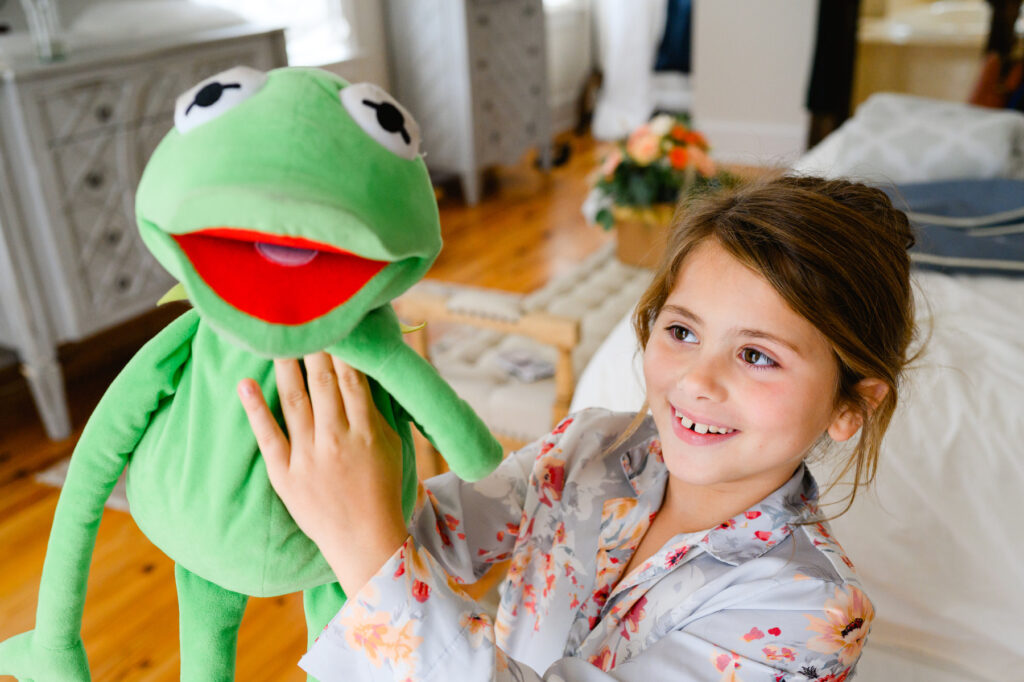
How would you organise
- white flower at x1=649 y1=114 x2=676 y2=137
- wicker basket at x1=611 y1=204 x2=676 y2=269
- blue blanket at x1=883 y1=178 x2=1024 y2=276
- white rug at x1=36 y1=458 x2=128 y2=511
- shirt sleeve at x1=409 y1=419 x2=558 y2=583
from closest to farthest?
shirt sleeve at x1=409 y1=419 x2=558 y2=583 < blue blanket at x1=883 y1=178 x2=1024 y2=276 < white rug at x1=36 y1=458 x2=128 y2=511 < wicker basket at x1=611 y1=204 x2=676 y2=269 < white flower at x1=649 y1=114 x2=676 y2=137

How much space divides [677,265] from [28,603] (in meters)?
1.63

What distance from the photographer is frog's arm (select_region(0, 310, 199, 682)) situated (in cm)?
59

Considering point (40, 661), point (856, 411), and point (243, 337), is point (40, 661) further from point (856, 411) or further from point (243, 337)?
point (856, 411)

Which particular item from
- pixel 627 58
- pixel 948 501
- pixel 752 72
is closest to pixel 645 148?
pixel 948 501

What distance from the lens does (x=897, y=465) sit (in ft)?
4.16

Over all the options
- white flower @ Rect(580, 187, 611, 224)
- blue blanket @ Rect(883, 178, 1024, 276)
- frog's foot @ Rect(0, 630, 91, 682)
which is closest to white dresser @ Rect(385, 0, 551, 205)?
white flower @ Rect(580, 187, 611, 224)

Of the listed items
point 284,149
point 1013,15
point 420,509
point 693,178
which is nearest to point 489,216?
point 693,178

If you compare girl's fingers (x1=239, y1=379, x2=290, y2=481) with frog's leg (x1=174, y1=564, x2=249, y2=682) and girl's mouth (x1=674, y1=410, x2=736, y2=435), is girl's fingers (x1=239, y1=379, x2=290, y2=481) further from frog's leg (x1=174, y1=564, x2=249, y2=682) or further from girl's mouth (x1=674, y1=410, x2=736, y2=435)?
girl's mouth (x1=674, y1=410, x2=736, y2=435)

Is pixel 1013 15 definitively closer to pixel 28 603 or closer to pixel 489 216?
pixel 489 216

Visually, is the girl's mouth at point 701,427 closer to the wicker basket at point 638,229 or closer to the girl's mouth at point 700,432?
the girl's mouth at point 700,432

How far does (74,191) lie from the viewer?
92.9 inches

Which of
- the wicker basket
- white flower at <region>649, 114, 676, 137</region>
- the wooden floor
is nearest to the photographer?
the wooden floor

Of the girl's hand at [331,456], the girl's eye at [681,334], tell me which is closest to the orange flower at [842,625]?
the girl's eye at [681,334]

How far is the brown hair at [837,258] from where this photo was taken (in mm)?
791
